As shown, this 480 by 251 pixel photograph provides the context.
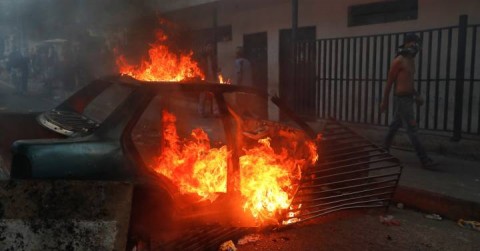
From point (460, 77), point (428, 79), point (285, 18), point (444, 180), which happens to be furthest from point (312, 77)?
point (444, 180)

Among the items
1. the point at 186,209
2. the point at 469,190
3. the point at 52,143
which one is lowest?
the point at 469,190

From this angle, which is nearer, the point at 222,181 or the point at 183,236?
the point at 183,236

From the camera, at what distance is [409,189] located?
5512mm

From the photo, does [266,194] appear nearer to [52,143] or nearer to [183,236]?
[183,236]

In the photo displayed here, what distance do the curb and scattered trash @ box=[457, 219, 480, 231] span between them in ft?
0.54

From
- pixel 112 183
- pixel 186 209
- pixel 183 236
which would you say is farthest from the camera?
pixel 183 236

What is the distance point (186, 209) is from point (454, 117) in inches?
216

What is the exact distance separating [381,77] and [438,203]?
353cm

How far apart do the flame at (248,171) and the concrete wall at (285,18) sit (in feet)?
16.1

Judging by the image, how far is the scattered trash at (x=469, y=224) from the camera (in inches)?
183

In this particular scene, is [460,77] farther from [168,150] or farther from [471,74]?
[168,150]

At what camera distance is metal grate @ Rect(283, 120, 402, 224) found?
4199mm

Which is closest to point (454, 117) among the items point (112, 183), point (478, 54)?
point (478, 54)

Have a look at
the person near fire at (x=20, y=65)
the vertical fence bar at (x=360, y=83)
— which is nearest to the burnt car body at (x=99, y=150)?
the vertical fence bar at (x=360, y=83)
